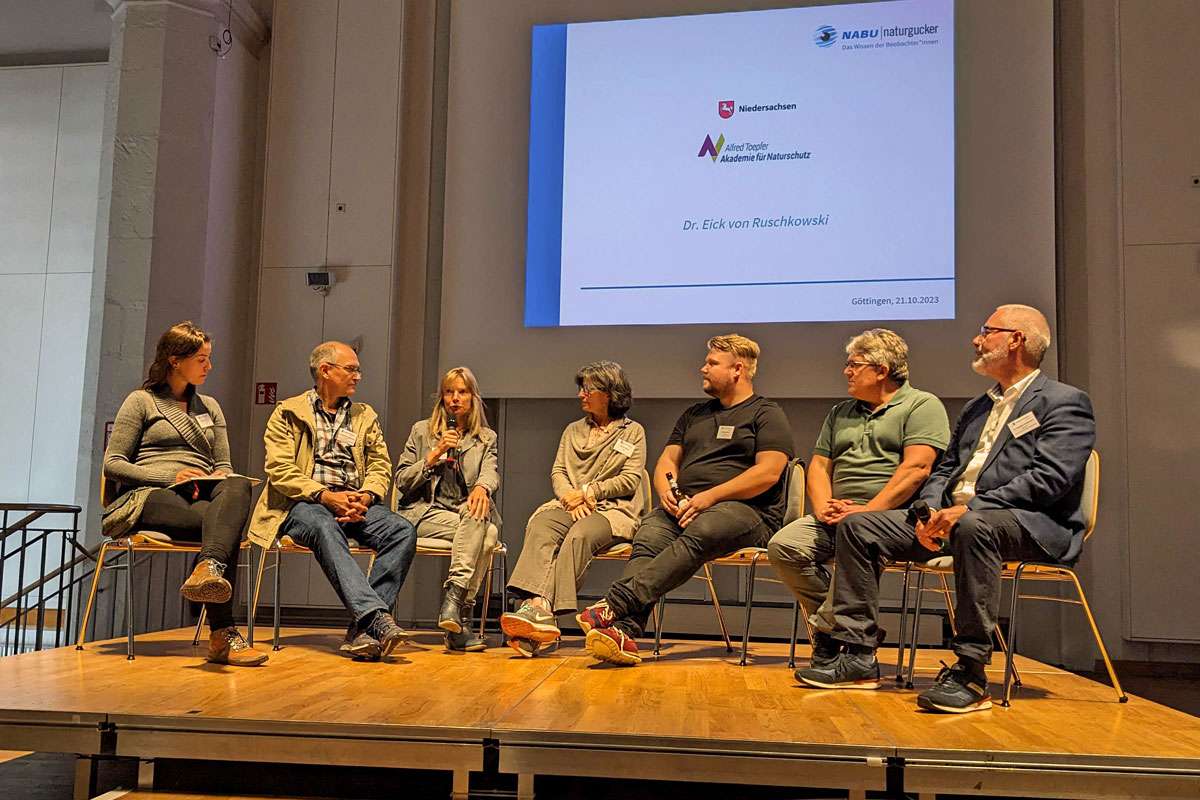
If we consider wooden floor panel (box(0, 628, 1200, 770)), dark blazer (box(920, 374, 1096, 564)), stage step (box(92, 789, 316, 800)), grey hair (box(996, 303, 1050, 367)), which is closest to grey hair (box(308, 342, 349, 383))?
wooden floor panel (box(0, 628, 1200, 770))

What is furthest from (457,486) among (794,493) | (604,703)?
(604,703)

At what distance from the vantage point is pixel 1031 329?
3072mm

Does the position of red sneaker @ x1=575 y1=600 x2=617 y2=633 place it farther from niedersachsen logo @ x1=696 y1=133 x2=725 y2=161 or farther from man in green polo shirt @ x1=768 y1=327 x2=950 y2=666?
niedersachsen logo @ x1=696 y1=133 x2=725 y2=161

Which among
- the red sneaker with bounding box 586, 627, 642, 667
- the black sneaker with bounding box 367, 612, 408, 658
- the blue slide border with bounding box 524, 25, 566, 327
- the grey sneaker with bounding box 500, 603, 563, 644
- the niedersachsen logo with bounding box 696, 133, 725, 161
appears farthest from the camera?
the blue slide border with bounding box 524, 25, 566, 327

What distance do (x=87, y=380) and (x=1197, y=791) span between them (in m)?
5.39

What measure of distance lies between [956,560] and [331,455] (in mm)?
2243

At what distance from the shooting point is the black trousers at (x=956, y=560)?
2.77 meters

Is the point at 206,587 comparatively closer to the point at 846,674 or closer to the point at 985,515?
the point at 846,674

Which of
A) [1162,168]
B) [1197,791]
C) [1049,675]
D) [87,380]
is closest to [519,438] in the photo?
[87,380]

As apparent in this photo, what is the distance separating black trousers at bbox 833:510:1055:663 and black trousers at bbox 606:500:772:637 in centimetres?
47

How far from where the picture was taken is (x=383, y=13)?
582cm

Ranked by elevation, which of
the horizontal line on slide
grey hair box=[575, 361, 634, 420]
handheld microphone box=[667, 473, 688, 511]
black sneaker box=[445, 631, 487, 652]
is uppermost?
the horizontal line on slide

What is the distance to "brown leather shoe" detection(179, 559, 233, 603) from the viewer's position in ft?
10.0

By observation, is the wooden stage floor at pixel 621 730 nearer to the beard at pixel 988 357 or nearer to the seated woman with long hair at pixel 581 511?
the seated woman with long hair at pixel 581 511
